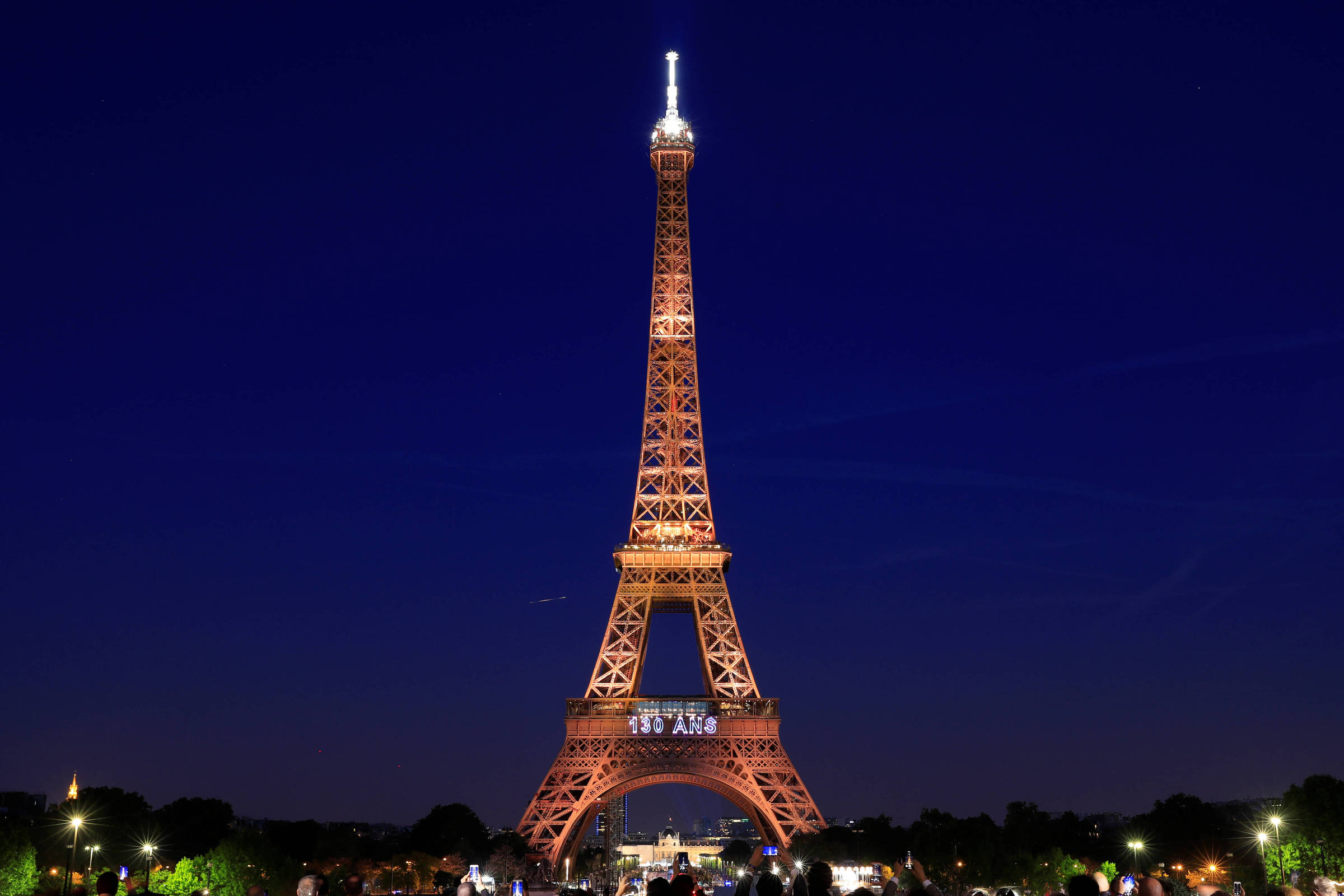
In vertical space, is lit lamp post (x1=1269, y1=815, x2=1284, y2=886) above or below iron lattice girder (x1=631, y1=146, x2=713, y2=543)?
below

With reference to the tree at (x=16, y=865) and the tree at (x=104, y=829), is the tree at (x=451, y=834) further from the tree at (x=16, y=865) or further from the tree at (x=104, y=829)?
the tree at (x=16, y=865)

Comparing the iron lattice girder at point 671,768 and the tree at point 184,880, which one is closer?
the tree at point 184,880

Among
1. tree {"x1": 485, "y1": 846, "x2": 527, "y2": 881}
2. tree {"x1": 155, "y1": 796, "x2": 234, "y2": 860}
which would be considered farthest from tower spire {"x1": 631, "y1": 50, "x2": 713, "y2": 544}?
tree {"x1": 155, "y1": 796, "x2": 234, "y2": 860}

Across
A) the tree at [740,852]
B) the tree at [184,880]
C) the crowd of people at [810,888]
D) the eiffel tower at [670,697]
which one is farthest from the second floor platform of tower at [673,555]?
the tree at [740,852]

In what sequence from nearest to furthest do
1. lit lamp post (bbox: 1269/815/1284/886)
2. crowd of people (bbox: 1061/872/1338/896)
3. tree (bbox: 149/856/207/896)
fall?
crowd of people (bbox: 1061/872/1338/896)
lit lamp post (bbox: 1269/815/1284/886)
tree (bbox: 149/856/207/896)

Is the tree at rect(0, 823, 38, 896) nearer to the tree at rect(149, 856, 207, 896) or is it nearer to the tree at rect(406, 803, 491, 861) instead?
the tree at rect(149, 856, 207, 896)

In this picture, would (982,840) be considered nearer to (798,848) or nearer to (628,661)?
(798,848)
